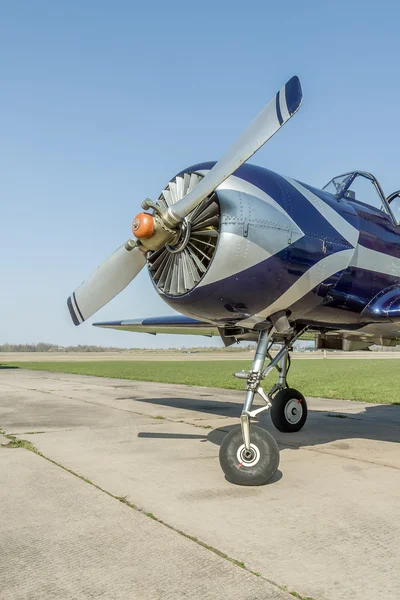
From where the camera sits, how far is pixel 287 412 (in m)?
8.68

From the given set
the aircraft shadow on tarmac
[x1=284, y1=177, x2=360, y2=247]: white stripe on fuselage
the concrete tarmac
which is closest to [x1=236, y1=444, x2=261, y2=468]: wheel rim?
the concrete tarmac

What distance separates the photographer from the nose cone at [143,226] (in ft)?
16.2

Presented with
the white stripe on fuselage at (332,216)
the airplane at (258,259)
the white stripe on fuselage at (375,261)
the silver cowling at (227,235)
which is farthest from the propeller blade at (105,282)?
the white stripe on fuselage at (375,261)

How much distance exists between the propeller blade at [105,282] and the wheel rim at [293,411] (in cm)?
404

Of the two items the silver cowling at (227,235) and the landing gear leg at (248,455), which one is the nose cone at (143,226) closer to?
the silver cowling at (227,235)

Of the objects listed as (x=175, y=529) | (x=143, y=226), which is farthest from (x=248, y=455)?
(x=143, y=226)

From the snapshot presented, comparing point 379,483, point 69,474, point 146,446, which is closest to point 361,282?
point 379,483

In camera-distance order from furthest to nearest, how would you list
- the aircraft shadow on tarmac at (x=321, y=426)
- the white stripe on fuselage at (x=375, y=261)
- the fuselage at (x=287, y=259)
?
the aircraft shadow on tarmac at (x=321, y=426), the white stripe on fuselage at (x=375, y=261), the fuselage at (x=287, y=259)

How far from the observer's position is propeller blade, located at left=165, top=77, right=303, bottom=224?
4.63 m

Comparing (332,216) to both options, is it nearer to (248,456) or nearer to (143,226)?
(143,226)

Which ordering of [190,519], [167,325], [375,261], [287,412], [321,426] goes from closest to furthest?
[190,519]
[375,261]
[287,412]
[321,426]
[167,325]

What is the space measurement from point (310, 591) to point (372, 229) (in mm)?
4920

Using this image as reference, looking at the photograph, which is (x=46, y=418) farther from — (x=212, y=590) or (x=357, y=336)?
(x=212, y=590)

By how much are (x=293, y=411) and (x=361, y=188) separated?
12.8 feet
